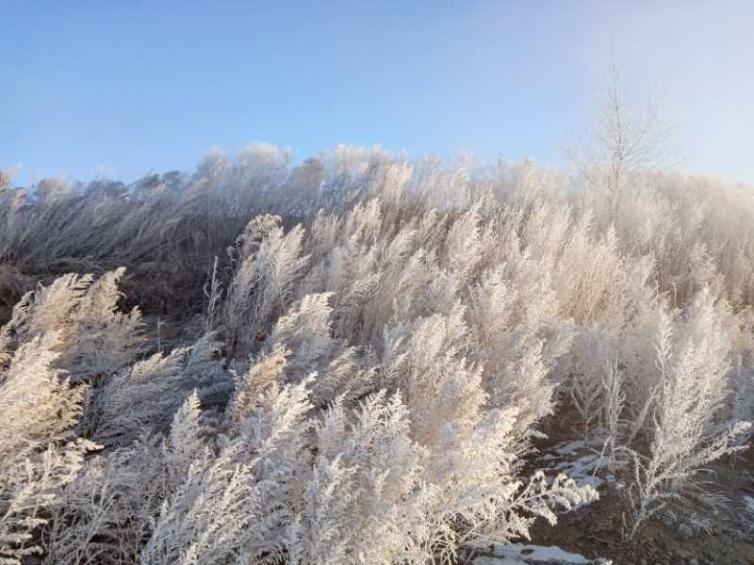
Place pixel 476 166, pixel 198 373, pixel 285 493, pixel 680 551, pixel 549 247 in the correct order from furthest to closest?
pixel 476 166 < pixel 549 247 < pixel 198 373 < pixel 680 551 < pixel 285 493

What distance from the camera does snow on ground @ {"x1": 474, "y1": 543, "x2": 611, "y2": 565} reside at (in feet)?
8.36

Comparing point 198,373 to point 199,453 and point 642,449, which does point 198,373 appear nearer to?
point 199,453

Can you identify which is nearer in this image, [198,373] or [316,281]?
[198,373]

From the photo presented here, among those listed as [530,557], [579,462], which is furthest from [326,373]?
[579,462]

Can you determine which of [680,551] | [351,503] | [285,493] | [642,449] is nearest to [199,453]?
[285,493]

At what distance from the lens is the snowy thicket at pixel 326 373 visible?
2.09 meters

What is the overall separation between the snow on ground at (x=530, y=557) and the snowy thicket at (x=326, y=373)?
122 mm

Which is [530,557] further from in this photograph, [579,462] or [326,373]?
[326,373]

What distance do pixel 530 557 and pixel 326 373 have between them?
4.20ft

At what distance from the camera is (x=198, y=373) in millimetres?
3395

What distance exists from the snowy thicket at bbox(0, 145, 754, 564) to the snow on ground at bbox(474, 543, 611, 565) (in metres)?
0.12

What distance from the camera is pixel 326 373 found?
3.16m

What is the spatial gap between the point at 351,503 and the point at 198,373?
5.19 feet

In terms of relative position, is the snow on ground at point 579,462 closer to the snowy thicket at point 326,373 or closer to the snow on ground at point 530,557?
the snowy thicket at point 326,373
